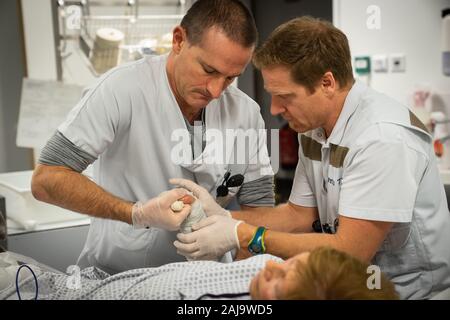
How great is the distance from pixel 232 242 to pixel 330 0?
2429mm

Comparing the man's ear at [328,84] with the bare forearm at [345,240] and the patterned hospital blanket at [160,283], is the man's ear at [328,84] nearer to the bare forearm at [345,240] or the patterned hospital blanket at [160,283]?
the bare forearm at [345,240]

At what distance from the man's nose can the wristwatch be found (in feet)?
1.20

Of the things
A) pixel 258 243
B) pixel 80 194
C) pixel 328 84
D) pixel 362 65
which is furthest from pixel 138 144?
pixel 362 65

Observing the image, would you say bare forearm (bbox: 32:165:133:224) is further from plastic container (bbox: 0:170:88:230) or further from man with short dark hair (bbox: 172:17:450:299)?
plastic container (bbox: 0:170:88:230)

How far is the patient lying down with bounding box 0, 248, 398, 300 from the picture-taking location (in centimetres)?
108

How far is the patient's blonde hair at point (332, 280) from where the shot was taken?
3.52 ft

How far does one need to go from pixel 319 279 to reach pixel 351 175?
0.33 meters

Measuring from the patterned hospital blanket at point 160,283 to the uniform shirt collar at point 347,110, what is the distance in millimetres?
365

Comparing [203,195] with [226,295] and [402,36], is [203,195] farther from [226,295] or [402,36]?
[402,36]

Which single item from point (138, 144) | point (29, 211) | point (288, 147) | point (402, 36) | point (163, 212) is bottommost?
point (288, 147)

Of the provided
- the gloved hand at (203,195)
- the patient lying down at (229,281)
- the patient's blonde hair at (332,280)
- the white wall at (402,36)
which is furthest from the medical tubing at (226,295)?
the white wall at (402,36)

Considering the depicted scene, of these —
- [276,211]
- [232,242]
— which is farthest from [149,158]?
[276,211]

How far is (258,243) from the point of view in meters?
1.33

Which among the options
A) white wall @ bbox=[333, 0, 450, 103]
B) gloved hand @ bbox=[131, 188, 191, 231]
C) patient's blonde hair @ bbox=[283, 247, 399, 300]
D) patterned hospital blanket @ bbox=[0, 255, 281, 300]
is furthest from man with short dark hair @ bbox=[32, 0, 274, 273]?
white wall @ bbox=[333, 0, 450, 103]
